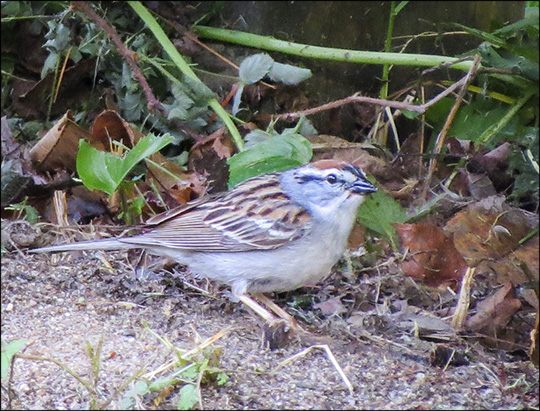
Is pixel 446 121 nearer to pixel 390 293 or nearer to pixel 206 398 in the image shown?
pixel 390 293

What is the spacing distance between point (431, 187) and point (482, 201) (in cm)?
67

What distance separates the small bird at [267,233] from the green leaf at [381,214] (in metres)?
0.29

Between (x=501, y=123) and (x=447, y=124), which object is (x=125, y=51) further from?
(x=501, y=123)

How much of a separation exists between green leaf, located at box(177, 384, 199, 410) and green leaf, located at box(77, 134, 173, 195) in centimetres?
146

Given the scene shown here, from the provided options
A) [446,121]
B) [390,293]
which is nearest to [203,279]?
[390,293]

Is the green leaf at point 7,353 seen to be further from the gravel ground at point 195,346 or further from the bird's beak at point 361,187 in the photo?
the bird's beak at point 361,187

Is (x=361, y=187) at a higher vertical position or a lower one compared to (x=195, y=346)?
higher

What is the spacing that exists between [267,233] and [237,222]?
0.18 meters

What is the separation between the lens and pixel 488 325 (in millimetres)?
3502

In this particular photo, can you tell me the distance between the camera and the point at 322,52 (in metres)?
4.81

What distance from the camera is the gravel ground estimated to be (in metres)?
2.92

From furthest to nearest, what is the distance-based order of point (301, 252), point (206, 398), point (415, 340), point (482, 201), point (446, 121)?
point (446, 121) → point (482, 201) → point (301, 252) → point (415, 340) → point (206, 398)

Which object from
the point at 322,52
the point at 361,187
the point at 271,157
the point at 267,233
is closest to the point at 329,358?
the point at 267,233

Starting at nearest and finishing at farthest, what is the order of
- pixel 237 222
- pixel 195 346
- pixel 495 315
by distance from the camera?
pixel 195 346 < pixel 495 315 < pixel 237 222
